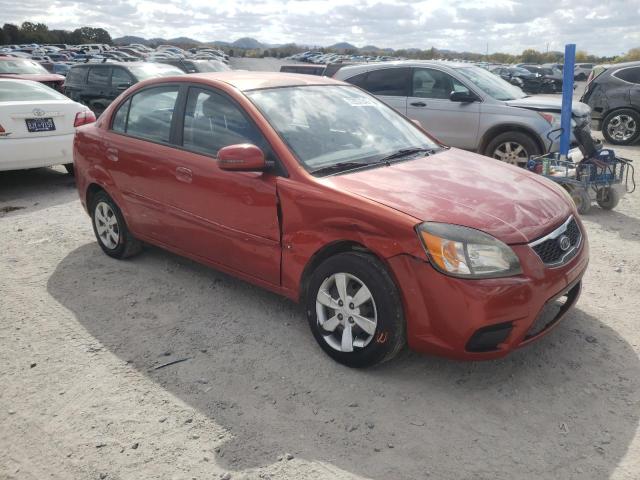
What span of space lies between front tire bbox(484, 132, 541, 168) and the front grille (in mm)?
4807

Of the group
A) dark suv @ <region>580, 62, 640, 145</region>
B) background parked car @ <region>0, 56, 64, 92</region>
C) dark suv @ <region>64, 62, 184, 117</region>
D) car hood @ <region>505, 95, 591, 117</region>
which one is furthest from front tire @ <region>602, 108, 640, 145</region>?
background parked car @ <region>0, 56, 64, 92</region>

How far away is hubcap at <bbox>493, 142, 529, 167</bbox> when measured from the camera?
818 cm

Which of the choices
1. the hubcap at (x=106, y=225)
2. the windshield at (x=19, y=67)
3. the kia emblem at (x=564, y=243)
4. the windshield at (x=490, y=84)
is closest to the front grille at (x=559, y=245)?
the kia emblem at (x=564, y=243)

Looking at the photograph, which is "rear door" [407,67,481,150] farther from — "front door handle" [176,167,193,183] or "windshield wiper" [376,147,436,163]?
"front door handle" [176,167,193,183]

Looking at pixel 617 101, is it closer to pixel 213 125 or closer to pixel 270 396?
pixel 213 125

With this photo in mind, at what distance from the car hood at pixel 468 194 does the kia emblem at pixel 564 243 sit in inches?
3.9

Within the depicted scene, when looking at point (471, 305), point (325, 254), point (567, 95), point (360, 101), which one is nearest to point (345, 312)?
point (325, 254)

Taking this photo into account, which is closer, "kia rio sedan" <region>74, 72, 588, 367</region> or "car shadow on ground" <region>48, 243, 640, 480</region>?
"car shadow on ground" <region>48, 243, 640, 480</region>

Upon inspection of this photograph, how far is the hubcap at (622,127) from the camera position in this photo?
38.0 ft

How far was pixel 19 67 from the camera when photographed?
12.5 meters

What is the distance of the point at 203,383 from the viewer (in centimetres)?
334

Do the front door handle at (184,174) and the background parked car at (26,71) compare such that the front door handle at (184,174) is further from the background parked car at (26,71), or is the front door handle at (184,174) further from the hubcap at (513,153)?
the background parked car at (26,71)

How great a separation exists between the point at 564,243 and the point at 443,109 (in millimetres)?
5977

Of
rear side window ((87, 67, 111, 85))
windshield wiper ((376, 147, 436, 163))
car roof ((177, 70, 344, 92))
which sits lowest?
windshield wiper ((376, 147, 436, 163))
